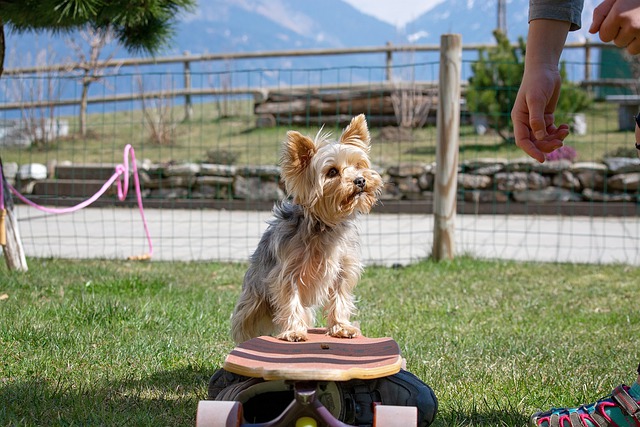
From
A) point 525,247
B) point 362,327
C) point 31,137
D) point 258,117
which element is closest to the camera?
point 362,327

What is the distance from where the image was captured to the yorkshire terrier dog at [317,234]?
11.2ft

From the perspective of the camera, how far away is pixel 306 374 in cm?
254

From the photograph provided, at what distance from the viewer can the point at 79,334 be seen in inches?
168

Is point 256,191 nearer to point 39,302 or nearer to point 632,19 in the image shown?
point 39,302

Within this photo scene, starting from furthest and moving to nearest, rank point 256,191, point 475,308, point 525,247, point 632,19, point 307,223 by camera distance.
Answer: point 256,191 < point 525,247 < point 475,308 < point 307,223 < point 632,19

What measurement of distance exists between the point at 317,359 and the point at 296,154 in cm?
102

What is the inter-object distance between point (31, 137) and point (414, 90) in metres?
7.97

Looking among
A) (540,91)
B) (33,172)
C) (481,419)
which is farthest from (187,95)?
(540,91)

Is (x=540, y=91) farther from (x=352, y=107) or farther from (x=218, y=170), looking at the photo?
(x=352, y=107)

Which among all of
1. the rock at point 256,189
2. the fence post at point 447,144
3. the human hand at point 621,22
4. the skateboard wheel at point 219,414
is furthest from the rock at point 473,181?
the skateboard wheel at point 219,414

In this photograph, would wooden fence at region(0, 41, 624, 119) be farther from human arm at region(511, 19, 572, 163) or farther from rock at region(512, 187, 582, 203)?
human arm at region(511, 19, 572, 163)

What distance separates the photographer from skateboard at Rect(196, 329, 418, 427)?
253cm

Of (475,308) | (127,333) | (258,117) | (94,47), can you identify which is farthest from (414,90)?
(127,333)

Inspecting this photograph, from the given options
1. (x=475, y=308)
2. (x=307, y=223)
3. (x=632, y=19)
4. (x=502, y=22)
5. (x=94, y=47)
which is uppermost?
(x=502, y=22)
